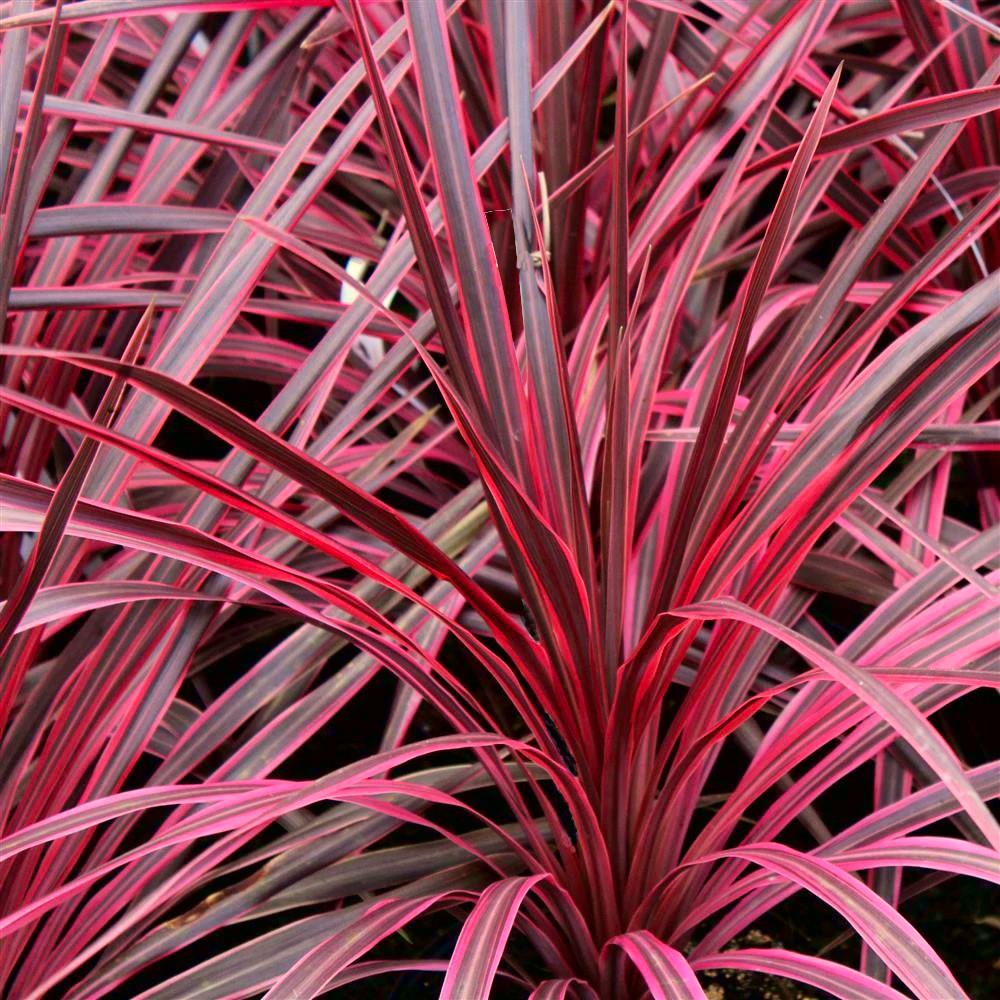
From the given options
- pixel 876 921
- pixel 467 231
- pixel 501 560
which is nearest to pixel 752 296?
pixel 467 231

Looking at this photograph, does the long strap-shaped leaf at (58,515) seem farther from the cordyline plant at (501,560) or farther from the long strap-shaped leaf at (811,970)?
the long strap-shaped leaf at (811,970)

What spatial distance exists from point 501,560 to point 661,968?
1.42 feet

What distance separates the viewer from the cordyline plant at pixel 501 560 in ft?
1.83

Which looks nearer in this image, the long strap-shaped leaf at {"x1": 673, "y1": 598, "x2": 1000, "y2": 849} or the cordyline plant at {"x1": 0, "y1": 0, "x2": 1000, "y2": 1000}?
the long strap-shaped leaf at {"x1": 673, "y1": 598, "x2": 1000, "y2": 849}

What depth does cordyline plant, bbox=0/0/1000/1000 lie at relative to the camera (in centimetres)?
56

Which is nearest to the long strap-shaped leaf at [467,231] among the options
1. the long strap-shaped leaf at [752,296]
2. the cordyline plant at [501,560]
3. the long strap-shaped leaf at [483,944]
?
the cordyline plant at [501,560]

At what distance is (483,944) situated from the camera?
1.73 feet

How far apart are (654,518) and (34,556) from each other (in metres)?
0.45

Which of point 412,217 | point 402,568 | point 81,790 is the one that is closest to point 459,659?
point 402,568

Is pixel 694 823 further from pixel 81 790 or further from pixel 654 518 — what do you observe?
pixel 81 790

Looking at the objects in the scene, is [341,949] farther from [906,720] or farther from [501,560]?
[501,560]

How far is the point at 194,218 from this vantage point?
0.79 metres

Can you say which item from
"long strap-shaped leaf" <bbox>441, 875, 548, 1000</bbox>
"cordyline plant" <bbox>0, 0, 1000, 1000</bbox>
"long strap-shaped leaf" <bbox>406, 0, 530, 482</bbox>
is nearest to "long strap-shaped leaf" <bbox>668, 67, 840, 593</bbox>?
"cordyline plant" <bbox>0, 0, 1000, 1000</bbox>

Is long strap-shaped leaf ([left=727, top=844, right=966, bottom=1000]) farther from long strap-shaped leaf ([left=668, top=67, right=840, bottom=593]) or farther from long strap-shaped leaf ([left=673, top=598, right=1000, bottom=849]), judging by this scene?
long strap-shaped leaf ([left=668, top=67, right=840, bottom=593])
